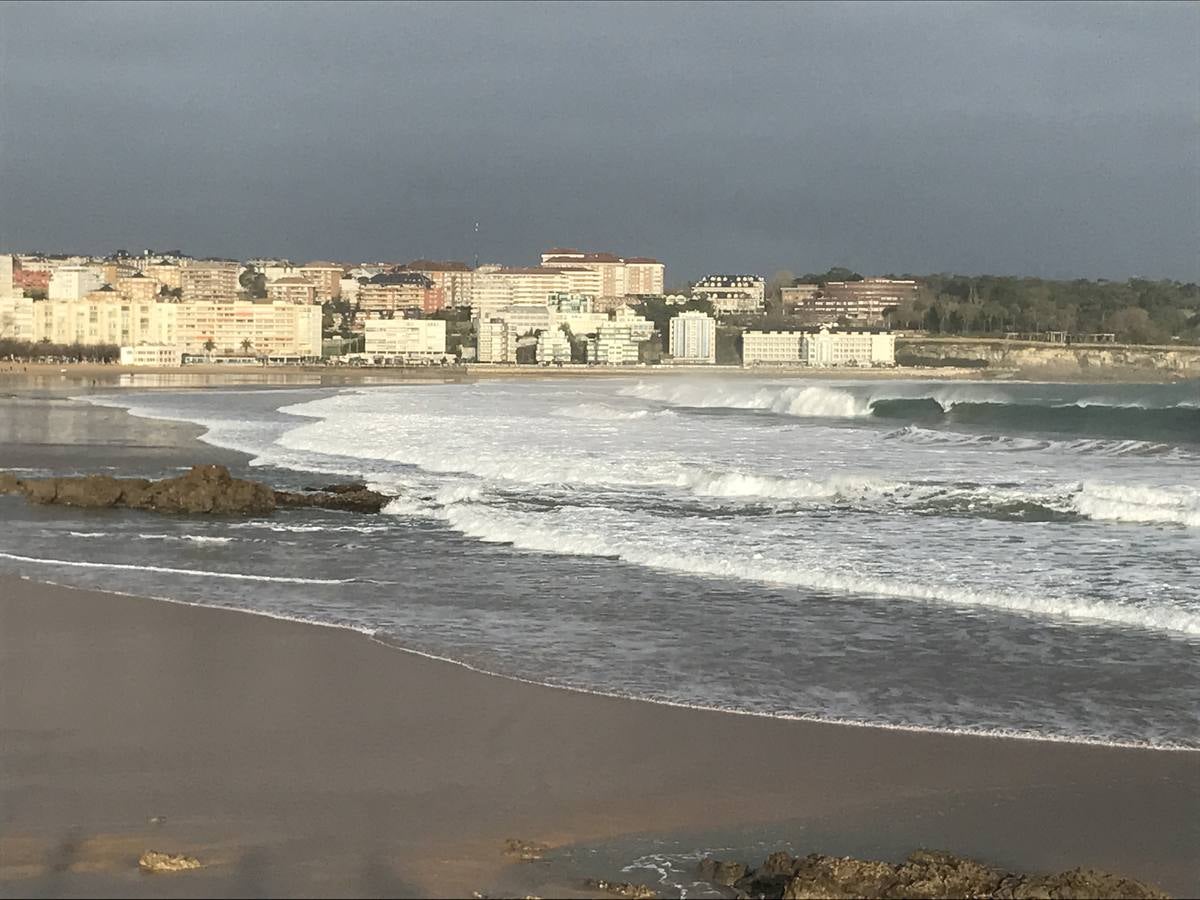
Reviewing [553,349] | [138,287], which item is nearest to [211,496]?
[553,349]

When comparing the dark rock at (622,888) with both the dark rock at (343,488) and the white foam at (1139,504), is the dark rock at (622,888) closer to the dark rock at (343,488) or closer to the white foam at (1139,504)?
the white foam at (1139,504)

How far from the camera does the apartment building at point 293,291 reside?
165 m

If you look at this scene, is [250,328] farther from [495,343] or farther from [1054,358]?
[1054,358]

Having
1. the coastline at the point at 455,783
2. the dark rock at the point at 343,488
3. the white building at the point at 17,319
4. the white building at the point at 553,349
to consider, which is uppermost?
the white building at the point at 17,319

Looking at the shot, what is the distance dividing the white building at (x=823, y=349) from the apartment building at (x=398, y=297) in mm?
49529

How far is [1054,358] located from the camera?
110 metres

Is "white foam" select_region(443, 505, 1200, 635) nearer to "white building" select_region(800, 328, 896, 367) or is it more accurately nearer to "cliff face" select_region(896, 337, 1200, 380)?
"cliff face" select_region(896, 337, 1200, 380)

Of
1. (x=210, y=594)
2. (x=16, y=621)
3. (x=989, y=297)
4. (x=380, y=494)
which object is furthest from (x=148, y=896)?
(x=989, y=297)

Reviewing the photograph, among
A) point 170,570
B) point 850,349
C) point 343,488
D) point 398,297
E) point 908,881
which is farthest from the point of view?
point 398,297

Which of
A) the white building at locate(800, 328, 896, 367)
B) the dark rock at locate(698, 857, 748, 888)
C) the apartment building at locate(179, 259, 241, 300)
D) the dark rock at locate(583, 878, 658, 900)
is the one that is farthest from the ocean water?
the apartment building at locate(179, 259, 241, 300)

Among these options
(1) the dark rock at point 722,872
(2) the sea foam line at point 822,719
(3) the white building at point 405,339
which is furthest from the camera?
(3) the white building at point 405,339

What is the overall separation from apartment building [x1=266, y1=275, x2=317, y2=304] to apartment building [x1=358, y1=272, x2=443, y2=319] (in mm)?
6284

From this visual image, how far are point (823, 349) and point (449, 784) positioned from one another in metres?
129

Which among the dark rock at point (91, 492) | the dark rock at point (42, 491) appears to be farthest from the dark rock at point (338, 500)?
the dark rock at point (42, 491)
